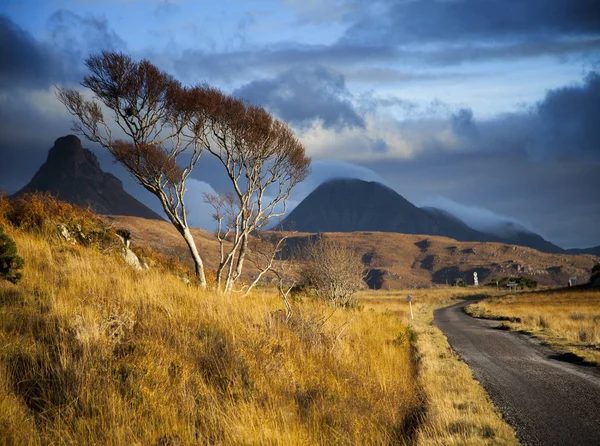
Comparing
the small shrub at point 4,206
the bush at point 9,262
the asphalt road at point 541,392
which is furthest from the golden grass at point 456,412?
the small shrub at point 4,206

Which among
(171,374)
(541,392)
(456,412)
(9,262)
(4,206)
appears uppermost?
(4,206)

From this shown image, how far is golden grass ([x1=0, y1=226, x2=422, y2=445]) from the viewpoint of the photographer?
16.7ft

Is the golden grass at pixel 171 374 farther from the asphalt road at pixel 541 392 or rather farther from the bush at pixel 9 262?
the asphalt road at pixel 541 392

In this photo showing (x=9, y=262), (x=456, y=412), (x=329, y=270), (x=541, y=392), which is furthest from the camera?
(x=329, y=270)

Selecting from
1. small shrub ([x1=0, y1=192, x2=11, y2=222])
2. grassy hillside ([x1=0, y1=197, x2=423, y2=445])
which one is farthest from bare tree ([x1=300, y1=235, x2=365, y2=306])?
grassy hillside ([x1=0, y1=197, x2=423, y2=445])

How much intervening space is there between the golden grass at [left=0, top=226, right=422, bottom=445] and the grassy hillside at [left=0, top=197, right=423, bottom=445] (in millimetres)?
23

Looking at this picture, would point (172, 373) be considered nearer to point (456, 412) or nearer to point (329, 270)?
→ point (456, 412)

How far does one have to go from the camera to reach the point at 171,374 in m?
6.27

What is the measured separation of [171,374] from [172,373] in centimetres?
4

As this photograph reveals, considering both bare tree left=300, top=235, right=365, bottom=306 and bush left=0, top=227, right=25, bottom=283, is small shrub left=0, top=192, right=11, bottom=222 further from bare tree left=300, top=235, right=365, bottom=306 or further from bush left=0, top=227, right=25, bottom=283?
bare tree left=300, top=235, right=365, bottom=306

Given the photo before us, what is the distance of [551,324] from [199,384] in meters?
26.5

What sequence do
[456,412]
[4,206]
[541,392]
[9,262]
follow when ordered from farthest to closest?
[4,206] < [541,392] < [9,262] < [456,412]

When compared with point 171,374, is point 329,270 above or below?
above

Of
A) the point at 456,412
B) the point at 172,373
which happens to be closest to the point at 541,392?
the point at 456,412
